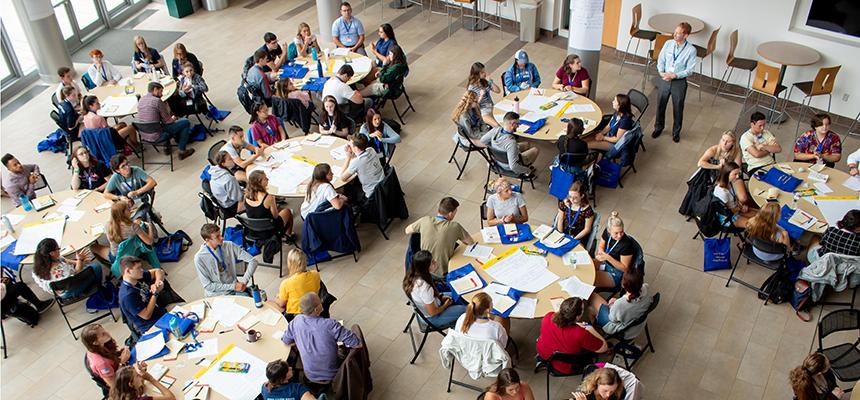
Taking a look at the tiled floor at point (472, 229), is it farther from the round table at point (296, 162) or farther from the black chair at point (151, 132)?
the round table at point (296, 162)

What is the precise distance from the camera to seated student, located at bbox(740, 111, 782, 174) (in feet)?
26.4

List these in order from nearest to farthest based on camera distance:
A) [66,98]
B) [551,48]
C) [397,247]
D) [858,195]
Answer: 1. [858,195]
2. [397,247]
3. [66,98]
4. [551,48]

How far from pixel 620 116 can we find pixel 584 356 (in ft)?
13.1

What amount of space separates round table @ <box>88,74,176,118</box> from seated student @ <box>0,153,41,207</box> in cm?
153

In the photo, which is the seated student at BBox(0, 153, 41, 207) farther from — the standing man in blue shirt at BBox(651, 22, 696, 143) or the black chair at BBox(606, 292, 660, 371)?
the standing man in blue shirt at BBox(651, 22, 696, 143)

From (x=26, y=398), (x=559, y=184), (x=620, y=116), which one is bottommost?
(x=26, y=398)

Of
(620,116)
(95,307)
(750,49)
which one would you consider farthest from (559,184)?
(95,307)

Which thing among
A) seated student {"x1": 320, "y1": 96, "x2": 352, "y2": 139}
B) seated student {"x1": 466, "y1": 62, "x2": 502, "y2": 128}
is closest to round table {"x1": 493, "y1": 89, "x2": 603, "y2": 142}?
seated student {"x1": 466, "y1": 62, "x2": 502, "y2": 128}

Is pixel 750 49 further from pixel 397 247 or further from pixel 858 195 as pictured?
pixel 397 247

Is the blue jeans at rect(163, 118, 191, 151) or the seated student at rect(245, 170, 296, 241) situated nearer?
the seated student at rect(245, 170, 296, 241)

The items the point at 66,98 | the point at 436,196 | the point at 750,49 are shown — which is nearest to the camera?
the point at 436,196

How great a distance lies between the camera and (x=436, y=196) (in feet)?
29.4

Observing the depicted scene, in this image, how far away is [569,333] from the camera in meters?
5.62

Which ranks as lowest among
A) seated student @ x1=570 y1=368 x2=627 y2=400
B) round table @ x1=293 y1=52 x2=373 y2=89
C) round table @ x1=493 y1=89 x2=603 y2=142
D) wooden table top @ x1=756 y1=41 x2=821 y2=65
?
seated student @ x1=570 y1=368 x2=627 y2=400
